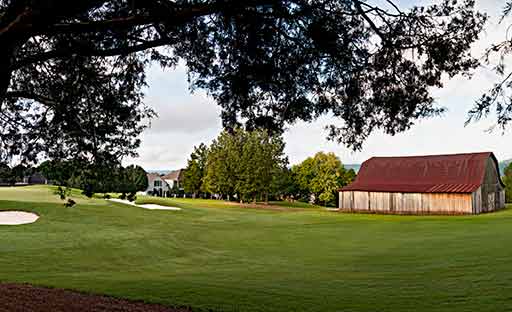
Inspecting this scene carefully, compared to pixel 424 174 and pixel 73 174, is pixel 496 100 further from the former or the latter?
pixel 424 174

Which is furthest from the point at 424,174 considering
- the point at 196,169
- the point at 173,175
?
the point at 173,175

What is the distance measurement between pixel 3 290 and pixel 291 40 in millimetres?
7247

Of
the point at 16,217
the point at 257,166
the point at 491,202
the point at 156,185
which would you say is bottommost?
the point at 16,217

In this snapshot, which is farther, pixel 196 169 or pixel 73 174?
pixel 196 169

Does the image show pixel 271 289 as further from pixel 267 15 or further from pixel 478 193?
pixel 478 193

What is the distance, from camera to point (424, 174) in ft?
156

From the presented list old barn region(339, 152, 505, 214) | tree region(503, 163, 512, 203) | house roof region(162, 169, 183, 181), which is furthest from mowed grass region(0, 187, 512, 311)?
house roof region(162, 169, 183, 181)

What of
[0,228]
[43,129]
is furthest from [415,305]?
[0,228]

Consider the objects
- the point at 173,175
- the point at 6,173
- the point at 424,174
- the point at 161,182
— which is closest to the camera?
the point at 6,173

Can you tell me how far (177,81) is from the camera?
30.4 ft

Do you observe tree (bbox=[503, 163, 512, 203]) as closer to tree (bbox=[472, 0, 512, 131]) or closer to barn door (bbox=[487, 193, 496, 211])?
barn door (bbox=[487, 193, 496, 211])

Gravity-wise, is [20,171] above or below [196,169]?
below

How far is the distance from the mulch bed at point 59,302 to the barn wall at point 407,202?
3895 cm

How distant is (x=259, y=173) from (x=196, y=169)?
1706 cm
